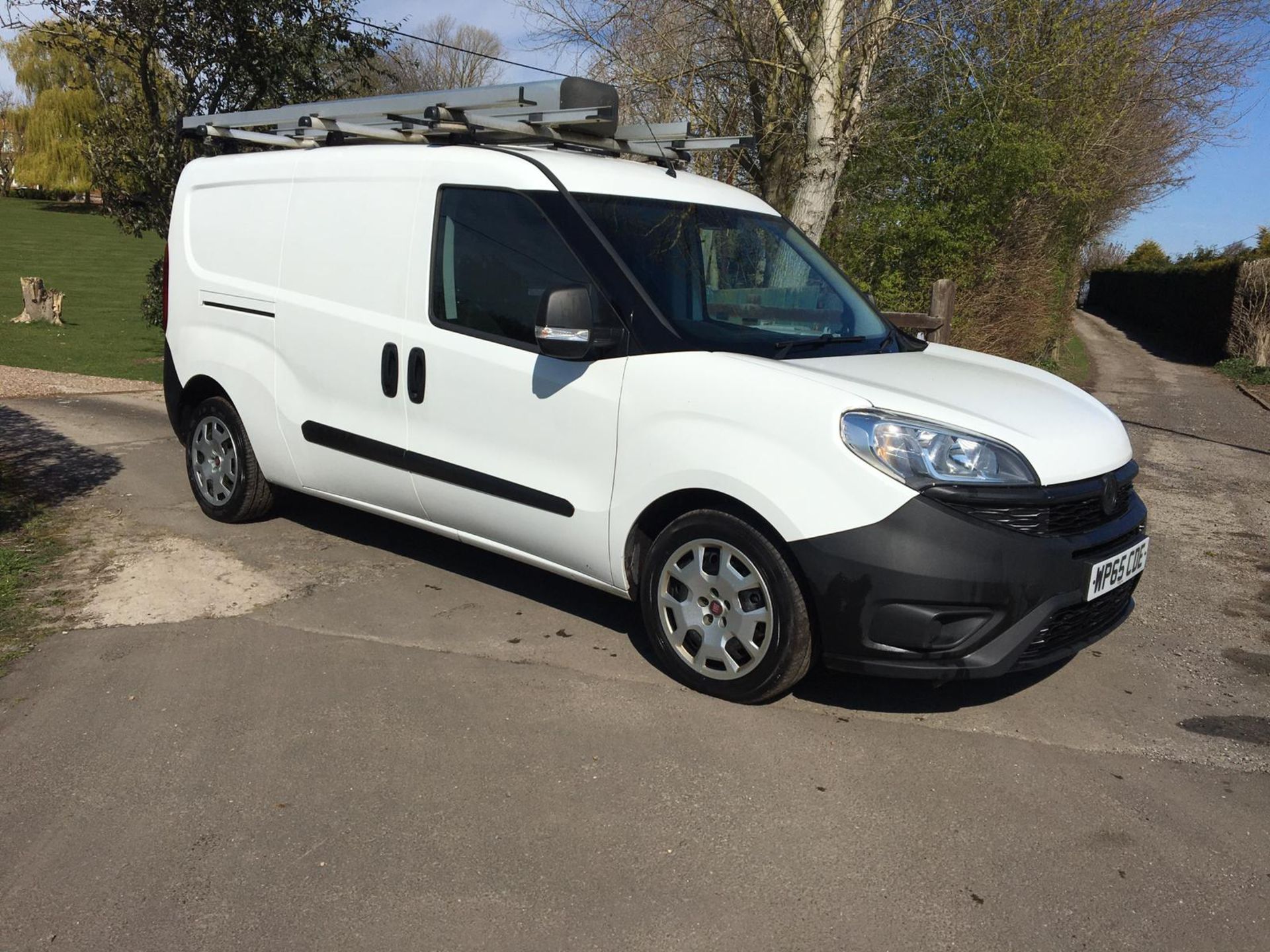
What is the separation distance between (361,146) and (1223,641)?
4.71 metres

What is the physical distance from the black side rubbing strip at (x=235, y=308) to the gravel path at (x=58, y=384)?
19.4 feet

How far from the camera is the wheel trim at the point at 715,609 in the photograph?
13.3 ft

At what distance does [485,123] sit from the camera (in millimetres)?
5137

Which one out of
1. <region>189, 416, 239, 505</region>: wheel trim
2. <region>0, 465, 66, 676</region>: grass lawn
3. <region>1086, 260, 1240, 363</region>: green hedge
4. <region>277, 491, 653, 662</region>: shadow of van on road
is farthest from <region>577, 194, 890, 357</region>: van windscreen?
<region>1086, 260, 1240, 363</region>: green hedge

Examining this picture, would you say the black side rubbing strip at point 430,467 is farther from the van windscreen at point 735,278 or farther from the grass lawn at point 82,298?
the grass lawn at point 82,298

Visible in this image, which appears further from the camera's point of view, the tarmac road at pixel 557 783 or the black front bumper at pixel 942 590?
the black front bumper at pixel 942 590

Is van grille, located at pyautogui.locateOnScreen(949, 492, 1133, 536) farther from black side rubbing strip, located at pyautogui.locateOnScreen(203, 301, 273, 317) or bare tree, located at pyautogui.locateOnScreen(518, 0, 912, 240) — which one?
bare tree, located at pyautogui.locateOnScreen(518, 0, 912, 240)

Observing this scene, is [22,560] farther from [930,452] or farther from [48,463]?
[930,452]

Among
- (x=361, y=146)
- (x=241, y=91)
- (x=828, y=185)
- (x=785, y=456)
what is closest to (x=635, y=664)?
(x=785, y=456)

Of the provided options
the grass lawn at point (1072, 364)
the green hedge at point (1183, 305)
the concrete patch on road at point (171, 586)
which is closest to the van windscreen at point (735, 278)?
the concrete patch on road at point (171, 586)

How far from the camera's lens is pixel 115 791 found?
348 centimetres

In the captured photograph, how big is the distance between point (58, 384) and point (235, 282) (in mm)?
6998

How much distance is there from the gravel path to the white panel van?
6.08 meters

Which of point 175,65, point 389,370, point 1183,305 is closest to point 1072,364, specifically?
point 1183,305
